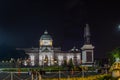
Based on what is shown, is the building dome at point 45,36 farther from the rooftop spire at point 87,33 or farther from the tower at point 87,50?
the rooftop spire at point 87,33

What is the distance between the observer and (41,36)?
6826 inches

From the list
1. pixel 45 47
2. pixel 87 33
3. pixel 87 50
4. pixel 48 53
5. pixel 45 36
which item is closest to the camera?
pixel 87 33

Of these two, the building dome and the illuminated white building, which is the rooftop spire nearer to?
the illuminated white building

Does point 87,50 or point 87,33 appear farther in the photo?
point 87,50

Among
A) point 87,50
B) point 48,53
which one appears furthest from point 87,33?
point 48,53

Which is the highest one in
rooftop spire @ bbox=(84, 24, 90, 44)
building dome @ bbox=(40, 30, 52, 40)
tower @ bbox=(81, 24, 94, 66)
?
building dome @ bbox=(40, 30, 52, 40)

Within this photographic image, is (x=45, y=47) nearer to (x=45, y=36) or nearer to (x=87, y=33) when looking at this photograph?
(x=45, y=36)

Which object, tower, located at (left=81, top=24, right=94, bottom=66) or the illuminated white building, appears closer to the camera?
tower, located at (left=81, top=24, right=94, bottom=66)

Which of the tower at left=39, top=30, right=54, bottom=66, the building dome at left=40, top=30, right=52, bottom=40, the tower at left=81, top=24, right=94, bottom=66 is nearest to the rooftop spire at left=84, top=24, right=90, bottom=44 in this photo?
the tower at left=81, top=24, right=94, bottom=66

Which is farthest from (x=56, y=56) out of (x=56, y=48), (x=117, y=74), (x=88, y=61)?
(x=117, y=74)

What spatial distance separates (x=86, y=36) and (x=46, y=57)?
3992 cm

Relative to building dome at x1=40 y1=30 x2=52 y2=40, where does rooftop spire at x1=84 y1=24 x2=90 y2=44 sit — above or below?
below

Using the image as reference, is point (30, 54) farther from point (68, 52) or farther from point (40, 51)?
point (68, 52)

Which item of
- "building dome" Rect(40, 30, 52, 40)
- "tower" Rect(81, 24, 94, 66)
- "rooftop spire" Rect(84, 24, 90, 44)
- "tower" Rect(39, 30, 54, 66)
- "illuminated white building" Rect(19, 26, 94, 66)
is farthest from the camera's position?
"building dome" Rect(40, 30, 52, 40)
